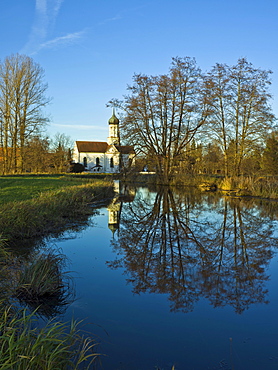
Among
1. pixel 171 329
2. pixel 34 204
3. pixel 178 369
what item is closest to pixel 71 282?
pixel 171 329

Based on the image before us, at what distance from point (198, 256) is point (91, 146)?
82.8m

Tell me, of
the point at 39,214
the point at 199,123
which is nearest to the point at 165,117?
the point at 199,123

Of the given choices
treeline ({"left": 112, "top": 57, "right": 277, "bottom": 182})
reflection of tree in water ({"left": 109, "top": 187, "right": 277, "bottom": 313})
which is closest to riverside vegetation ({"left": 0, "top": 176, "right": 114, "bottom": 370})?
reflection of tree in water ({"left": 109, "top": 187, "right": 277, "bottom": 313})

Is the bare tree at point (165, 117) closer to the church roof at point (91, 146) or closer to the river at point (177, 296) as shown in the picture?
the river at point (177, 296)

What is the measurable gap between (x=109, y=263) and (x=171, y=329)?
3.16 m

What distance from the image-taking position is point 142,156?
34.9m

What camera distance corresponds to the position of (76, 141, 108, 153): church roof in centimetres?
8764

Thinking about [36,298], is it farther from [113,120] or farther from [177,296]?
[113,120]

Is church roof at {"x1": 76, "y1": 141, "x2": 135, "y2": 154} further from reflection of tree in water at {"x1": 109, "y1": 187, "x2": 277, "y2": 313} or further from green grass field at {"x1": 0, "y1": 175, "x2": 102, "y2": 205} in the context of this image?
reflection of tree in water at {"x1": 109, "y1": 187, "x2": 277, "y2": 313}

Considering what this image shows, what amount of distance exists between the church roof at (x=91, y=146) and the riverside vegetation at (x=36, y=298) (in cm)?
7492

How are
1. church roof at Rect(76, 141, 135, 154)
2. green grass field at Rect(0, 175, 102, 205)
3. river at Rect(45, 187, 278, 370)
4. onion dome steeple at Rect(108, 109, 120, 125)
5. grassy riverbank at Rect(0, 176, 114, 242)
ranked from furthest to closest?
1. church roof at Rect(76, 141, 135, 154)
2. onion dome steeple at Rect(108, 109, 120, 125)
3. green grass field at Rect(0, 175, 102, 205)
4. grassy riverbank at Rect(0, 176, 114, 242)
5. river at Rect(45, 187, 278, 370)

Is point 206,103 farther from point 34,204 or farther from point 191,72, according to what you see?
point 34,204

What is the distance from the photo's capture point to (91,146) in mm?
88875

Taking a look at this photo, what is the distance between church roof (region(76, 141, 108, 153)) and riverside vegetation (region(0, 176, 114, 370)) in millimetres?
74924
